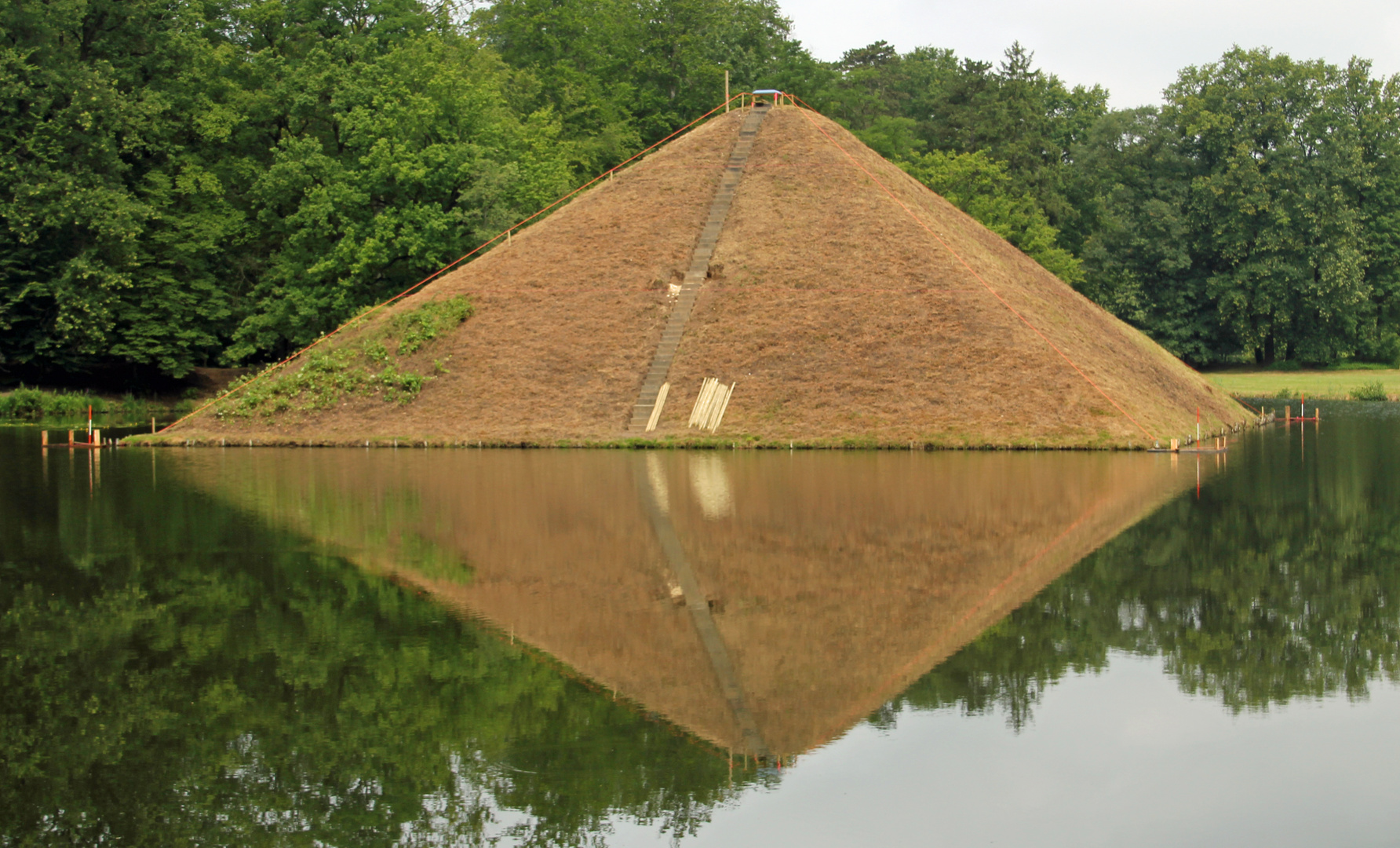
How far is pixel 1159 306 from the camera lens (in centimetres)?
7206

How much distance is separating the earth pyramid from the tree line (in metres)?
6.54

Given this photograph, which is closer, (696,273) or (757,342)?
(757,342)

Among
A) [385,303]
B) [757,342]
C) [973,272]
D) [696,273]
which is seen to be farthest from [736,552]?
[385,303]

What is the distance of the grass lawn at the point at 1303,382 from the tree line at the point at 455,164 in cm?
194

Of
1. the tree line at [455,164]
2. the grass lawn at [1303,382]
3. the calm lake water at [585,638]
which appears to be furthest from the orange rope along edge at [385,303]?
the grass lawn at [1303,382]

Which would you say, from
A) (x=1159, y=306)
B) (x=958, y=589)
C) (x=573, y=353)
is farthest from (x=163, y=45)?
(x=1159, y=306)

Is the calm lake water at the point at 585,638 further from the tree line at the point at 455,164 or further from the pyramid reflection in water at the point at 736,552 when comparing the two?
the tree line at the point at 455,164

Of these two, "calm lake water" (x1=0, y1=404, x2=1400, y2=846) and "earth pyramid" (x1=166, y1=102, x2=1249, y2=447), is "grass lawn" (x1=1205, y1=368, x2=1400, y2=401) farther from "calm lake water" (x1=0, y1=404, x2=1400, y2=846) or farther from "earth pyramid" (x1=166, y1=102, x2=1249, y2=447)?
"calm lake water" (x1=0, y1=404, x2=1400, y2=846)

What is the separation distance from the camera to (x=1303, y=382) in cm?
6344

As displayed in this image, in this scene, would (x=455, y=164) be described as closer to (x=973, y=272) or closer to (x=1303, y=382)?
(x=973, y=272)

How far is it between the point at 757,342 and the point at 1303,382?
40.7 meters

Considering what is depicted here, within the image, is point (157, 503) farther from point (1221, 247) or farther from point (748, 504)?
point (1221, 247)

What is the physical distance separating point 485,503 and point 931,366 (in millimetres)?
16613

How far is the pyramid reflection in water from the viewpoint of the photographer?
9922 mm
